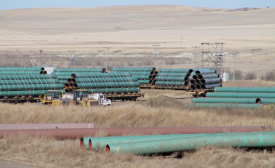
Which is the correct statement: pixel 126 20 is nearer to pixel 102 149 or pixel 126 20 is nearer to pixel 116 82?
pixel 116 82

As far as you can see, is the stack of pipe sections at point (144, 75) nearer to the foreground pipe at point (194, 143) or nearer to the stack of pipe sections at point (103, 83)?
the stack of pipe sections at point (103, 83)

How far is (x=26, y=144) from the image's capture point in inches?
377

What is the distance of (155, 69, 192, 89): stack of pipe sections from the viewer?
127 feet

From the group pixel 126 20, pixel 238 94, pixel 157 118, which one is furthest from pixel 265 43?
pixel 157 118

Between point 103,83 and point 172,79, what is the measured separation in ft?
34.3

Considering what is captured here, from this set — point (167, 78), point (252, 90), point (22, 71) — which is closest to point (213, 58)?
point (167, 78)

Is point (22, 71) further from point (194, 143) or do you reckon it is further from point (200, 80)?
point (194, 143)

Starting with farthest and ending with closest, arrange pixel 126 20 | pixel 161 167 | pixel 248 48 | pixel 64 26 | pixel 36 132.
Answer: pixel 126 20, pixel 64 26, pixel 248 48, pixel 36 132, pixel 161 167

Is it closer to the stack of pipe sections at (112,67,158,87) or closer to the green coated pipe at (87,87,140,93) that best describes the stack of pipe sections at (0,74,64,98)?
the green coated pipe at (87,87,140,93)

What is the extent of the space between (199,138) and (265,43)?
11704 centimetres

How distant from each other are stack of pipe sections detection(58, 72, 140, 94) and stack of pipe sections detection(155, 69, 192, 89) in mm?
6967

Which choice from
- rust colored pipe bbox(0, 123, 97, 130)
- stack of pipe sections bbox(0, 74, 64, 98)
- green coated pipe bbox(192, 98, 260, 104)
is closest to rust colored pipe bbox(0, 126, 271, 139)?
rust colored pipe bbox(0, 123, 97, 130)

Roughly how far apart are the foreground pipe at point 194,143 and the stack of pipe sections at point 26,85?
66.6ft

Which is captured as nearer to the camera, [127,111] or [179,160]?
[179,160]
